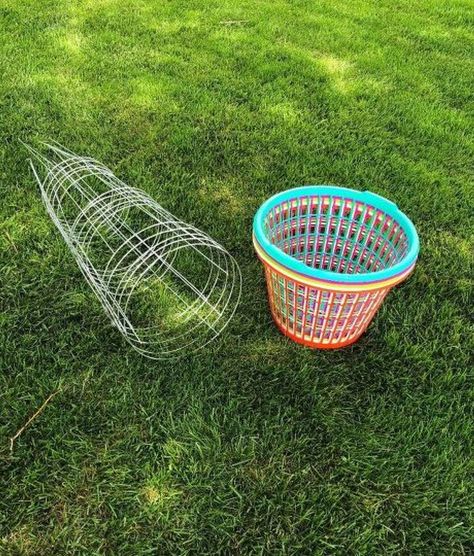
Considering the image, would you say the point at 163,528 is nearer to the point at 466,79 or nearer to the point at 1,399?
the point at 1,399

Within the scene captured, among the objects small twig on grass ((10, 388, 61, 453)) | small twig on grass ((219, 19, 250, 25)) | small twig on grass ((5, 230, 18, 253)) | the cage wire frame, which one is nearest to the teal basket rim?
the cage wire frame

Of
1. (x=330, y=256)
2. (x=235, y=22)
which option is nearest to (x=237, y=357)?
(x=330, y=256)

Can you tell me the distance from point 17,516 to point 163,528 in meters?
0.43

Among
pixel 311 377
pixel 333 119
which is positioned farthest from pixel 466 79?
pixel 311 377

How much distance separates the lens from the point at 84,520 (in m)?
1.63

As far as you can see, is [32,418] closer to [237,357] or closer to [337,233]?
[237,357]

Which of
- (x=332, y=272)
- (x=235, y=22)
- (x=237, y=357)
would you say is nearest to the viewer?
(x=332, y=272)

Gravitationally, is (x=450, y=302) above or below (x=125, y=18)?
below

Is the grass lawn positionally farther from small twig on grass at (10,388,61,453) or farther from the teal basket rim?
the teal basket rim

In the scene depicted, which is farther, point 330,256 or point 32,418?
point 330,256

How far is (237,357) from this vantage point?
2068 mm

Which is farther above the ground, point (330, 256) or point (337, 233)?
point (337, 233)

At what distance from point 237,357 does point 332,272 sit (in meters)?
0.51

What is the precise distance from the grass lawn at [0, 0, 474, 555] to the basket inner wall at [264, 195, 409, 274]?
0.22 metres
